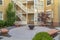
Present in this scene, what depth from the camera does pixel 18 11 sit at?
65.5ft

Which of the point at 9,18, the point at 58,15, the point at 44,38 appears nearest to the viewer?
the point at 44,38

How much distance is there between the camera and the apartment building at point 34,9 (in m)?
19.3

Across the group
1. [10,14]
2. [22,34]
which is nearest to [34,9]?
[10,14]

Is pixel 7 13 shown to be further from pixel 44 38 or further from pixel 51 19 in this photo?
pixel 44 38

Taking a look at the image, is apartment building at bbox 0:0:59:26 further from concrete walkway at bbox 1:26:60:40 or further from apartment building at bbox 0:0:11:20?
concrete walkway at bbox 1:26:60:40

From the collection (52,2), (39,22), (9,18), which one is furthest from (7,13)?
(52,2)

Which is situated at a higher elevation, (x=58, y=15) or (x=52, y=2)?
(x=52, y=2)

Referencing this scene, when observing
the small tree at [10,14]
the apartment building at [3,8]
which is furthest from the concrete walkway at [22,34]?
the apartment building at [3,8]

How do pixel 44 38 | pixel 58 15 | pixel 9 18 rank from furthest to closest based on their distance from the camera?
pixel 58 15 → pixel 9 18 → pixel 44 38

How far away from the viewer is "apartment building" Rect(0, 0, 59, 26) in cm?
1930

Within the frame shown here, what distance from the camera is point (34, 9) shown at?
66.2ft

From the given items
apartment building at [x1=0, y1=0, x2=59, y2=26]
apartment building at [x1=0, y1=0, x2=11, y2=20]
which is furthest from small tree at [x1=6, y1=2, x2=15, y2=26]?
apartment building at [x1=0, y1=0, x2=59, y2=26]

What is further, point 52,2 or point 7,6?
point 52,2

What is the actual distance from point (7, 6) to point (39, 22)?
3484 mm
